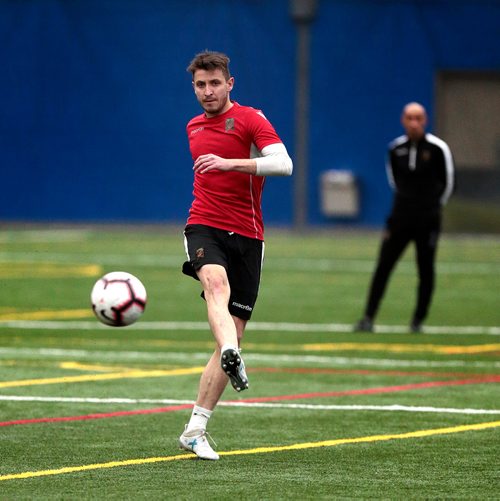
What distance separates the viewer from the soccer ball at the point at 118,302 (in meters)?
9.72

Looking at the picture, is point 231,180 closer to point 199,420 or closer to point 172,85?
point 199,420

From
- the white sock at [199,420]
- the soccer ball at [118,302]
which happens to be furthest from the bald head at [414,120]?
the white sock at [199,420]

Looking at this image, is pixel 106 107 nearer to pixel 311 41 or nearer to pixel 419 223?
pixel 311 41

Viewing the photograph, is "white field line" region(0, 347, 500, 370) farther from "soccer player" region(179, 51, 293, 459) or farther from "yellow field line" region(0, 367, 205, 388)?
"soccer player" region(179, 51, 293, 459)

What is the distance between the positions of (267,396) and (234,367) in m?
3.46

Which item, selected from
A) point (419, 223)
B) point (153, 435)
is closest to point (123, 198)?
Answer: point (419, 223)

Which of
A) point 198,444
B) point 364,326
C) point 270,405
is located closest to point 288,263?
point 364,326

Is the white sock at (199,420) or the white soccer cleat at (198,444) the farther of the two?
the white sock at (199,420)

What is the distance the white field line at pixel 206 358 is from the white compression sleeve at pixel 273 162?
5140 millimetres

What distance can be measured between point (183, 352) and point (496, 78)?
23.7 meters

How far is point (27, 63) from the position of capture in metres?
39.1

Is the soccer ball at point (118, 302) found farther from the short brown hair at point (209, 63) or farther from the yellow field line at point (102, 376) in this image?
the yellow field line at point (102, 376)

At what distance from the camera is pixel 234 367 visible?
825 cm

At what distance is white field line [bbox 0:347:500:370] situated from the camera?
13984 mm
